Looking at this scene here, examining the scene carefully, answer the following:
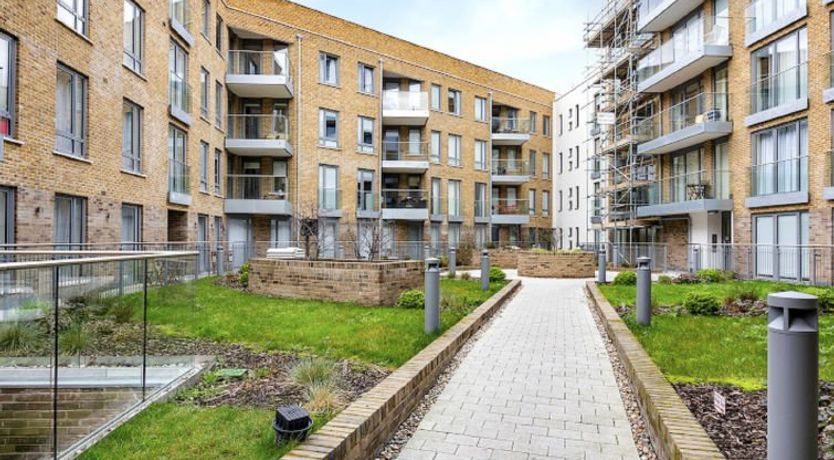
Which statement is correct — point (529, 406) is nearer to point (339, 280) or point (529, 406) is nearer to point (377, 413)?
point (377, 413)

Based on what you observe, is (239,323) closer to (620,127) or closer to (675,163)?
(675,163)

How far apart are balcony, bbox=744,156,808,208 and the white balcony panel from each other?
4621 mm

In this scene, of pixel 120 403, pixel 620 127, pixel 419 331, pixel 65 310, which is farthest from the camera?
pixel 620 127

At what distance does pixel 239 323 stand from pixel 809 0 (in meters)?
19.3

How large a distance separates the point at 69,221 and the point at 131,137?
13.8ft

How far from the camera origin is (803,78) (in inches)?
696

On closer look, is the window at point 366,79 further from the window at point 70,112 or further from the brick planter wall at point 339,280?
the brick planter wall at point 339,280

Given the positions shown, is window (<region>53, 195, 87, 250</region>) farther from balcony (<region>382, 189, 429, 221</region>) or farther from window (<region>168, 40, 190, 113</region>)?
Answer: balcony (<region>382, 189, 429, 221</region>)

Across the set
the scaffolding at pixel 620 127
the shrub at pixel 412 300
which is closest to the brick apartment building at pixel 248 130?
the scaffolding at pixel 620 127

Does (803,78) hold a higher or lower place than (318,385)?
higher

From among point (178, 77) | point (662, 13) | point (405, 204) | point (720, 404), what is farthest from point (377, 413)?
point (405, 204)

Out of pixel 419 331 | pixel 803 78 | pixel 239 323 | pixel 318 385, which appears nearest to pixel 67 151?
pixel 239 323

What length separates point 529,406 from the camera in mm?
5270

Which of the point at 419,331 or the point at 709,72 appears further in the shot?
the point at 709,72
